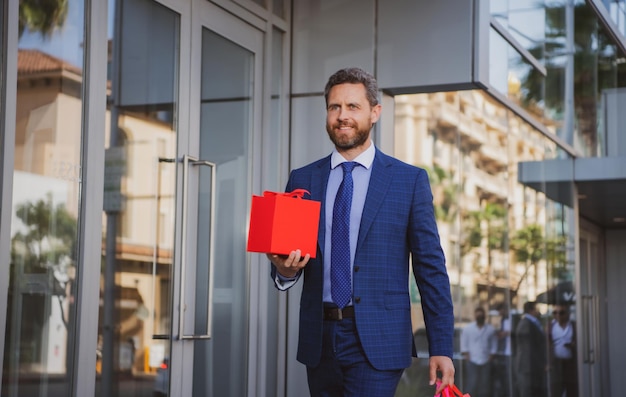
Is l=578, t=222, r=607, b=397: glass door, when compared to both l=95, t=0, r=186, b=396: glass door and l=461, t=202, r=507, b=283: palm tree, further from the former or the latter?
l=95, t=0, r=186, b=396: glass door

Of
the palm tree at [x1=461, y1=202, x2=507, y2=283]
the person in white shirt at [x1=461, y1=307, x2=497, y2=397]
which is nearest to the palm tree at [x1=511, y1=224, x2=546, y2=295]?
the palm tree at [x1=461, y1=202, x2=507, y2=283]

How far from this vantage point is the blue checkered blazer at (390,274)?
372 cm

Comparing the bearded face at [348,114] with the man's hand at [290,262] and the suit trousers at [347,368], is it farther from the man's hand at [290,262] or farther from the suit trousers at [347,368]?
the suit trousers at [347,368]

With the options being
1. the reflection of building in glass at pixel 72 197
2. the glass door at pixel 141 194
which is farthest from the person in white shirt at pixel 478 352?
the reflection of building in glass at pixel 72 197

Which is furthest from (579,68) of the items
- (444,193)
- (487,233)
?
(444,193)

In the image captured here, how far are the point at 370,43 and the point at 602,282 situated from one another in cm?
1469

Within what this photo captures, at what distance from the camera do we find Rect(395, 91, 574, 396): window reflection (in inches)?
502

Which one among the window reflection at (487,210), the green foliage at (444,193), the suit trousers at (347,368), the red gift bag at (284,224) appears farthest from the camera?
the green foliage at (444,193)

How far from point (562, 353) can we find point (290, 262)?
1115 centimetres

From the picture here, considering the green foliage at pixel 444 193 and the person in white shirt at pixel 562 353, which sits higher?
the green foliage at pixel 444 193

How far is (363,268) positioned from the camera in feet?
12.3

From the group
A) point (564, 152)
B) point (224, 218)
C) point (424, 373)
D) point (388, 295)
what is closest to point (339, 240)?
point (388, 295)

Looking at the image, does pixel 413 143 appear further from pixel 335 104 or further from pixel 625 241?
pixel 625 241

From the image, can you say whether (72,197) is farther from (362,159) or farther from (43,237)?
(362,159)
